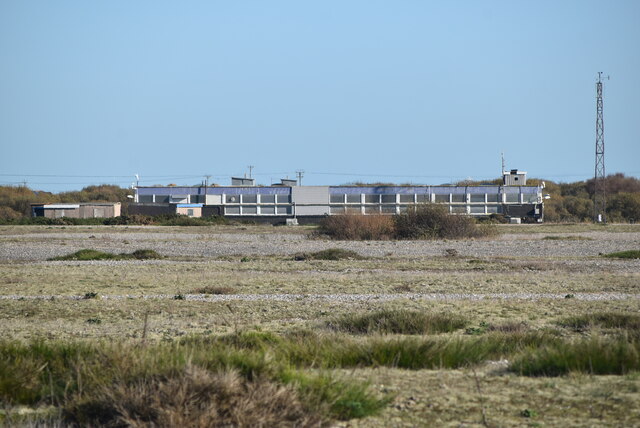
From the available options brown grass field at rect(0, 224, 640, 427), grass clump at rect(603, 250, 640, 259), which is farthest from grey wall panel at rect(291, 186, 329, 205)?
grass clump at rect(603, 250, 640, 259)

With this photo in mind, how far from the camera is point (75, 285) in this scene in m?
22.3

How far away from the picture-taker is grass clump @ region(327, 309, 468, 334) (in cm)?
1294

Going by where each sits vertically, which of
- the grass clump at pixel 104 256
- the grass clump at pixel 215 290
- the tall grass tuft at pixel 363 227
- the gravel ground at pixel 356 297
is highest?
the tall grass tuft at pixel 363 227

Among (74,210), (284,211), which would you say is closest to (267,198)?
(284,211)

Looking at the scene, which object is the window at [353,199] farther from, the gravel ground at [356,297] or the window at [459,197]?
the gravel ground at [356,297]

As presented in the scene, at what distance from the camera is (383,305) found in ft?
56.1

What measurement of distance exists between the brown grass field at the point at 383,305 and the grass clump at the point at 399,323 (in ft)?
1.00

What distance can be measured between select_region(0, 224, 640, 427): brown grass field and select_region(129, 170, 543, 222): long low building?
6238 cm

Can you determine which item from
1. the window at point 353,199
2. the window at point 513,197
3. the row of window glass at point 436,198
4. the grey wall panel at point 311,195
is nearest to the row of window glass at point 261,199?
the grey wall panel at point 311,195

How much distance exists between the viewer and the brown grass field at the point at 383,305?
24.2 ft

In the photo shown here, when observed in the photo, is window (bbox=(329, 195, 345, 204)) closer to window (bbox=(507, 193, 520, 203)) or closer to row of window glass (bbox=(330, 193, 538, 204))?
row of window glass (bbox=(330, 193, 538, 204))

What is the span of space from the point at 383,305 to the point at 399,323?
12.9 ft

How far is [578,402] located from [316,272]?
19826mm

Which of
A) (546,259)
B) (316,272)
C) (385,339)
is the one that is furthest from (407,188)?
(385,339)
